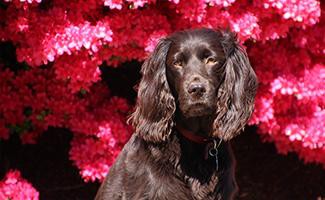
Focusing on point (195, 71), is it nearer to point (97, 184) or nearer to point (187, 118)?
point (187, 118)

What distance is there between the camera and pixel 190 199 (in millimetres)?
3504

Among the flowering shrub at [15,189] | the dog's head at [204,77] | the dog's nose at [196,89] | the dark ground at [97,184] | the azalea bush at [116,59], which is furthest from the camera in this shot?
the dark ground at [97,184]

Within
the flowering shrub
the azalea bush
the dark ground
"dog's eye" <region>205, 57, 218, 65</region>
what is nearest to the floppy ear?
"dog's eye" <region>205, 57, 218, 65</region>

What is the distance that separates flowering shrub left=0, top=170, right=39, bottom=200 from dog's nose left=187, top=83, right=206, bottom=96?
1656 millimetres

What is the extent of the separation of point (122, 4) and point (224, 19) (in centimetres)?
59

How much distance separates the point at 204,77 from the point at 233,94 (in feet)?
0.73

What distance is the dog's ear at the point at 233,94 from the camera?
3.50 metres

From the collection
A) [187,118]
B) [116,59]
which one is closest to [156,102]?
[187,118]

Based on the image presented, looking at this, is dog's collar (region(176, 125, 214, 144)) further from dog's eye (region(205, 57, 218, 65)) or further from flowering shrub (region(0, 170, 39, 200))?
flowering shrub (region(0, 170, 39, 200))

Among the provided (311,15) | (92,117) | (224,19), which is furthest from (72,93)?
(311,15)

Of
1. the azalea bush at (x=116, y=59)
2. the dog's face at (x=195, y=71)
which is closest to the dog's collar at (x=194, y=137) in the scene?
the dog's face at (x=195, y=71)

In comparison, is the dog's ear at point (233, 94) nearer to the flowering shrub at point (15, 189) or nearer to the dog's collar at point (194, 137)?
the dog's collar at point (194, 137)

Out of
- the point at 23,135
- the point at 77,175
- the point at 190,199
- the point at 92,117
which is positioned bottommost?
the point at 77,175

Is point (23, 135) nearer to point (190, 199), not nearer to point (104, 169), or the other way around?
point (104, 169)
